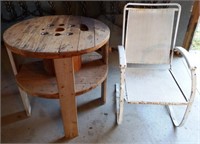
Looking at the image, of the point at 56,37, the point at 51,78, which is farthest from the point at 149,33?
the point at 51,78

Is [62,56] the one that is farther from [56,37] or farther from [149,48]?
[149,48]

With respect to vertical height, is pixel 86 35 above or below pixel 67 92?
above

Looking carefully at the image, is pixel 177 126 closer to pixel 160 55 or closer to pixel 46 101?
pixel 160 55

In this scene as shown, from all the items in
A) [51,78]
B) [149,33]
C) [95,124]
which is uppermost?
[149,33]

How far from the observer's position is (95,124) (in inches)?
58.3

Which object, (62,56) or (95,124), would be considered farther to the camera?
(95,124)

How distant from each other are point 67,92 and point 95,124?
45 centimetres

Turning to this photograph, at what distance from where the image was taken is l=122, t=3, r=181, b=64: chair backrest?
1.47 meters

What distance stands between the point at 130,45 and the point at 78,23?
45 cm

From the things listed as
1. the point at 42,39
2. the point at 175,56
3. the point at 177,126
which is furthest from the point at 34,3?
the point at 177,126

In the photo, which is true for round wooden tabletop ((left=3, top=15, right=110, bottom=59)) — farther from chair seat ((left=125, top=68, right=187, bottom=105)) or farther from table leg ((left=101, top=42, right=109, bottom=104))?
chair seat ((left=125, top=68, right=187, bottom=105))

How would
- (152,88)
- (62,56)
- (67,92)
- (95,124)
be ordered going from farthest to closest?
(95,124), (152,88), (67,92), (62,56)

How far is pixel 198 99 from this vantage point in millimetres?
1731

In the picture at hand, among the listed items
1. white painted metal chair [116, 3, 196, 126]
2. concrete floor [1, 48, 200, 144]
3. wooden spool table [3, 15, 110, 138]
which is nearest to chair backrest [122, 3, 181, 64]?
white painted metal chair [116, 3, 196, 126]
